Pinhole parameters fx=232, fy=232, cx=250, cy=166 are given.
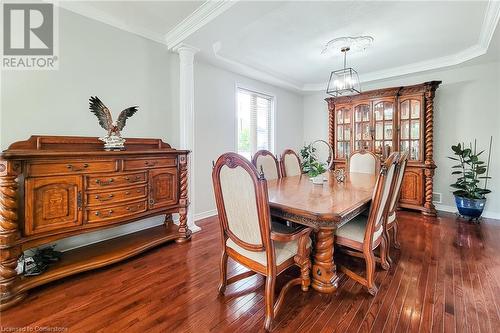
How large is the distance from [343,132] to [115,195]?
4234 mm

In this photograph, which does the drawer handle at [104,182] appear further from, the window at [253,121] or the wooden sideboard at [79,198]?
the window at [253,121]

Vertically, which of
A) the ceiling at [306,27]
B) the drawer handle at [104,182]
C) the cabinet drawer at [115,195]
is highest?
the ceiling at [306,27]

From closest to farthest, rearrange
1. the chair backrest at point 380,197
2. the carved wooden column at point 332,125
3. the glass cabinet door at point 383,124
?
the chair backrest at point 380,197, the glass cabinet door at point 383,124, the carved wooden column at point 332,125

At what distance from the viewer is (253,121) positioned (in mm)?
4598

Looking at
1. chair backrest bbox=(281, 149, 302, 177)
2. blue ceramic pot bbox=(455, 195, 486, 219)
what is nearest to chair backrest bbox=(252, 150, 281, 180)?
chair backrest bbox=(281, 149, 302, 177)

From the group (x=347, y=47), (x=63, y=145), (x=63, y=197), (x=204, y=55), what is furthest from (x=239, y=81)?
(x=63, y=197)

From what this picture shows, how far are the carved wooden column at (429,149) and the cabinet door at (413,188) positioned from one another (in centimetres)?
7

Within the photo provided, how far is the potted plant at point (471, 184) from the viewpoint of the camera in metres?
3.38

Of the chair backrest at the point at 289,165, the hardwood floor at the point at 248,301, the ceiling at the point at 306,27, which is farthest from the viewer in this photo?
the chair backrest at the point at 289,165

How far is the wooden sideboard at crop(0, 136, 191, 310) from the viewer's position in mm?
1697

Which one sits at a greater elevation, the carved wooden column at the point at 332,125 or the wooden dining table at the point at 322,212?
the carved wooden column at the point at 332,125

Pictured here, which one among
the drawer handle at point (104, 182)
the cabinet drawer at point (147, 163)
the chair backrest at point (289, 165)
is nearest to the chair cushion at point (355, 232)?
the chair backrest at point (289, 165)

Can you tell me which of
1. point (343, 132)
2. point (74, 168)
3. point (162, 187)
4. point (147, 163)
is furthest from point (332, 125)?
point (74, 168)

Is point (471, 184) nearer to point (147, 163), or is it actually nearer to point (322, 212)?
point (322, 212)
